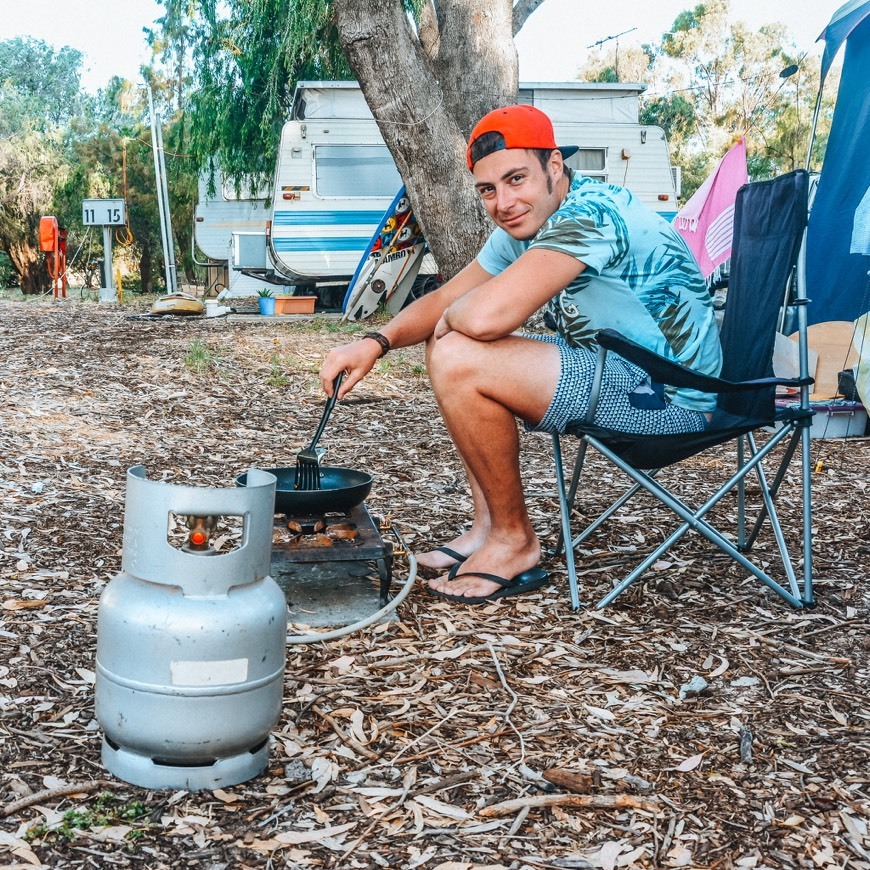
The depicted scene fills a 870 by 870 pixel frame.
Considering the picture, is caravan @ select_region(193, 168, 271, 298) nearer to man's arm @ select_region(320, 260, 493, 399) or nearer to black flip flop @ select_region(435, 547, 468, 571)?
man's arm @ select_region(320, 260, 493, 399)

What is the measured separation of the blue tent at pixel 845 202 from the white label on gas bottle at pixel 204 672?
4.93 metres

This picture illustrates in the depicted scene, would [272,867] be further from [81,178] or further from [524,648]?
[81,178]

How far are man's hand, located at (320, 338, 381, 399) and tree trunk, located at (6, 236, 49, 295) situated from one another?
53.7 feet

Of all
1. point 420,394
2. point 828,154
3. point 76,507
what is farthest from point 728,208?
point 76,507

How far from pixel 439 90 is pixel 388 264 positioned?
121 inches

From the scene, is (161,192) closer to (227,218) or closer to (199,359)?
(227,218)

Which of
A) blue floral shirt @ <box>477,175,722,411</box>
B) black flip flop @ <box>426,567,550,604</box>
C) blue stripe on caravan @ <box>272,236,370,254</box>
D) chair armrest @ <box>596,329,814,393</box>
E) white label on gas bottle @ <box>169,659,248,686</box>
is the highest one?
blue stripe on caravan @ <box>272,236,370,254</box>

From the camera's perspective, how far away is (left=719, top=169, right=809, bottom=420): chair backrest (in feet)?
8.76

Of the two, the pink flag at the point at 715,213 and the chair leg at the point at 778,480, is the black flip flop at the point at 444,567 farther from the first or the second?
the pink flag at the point at 715,213

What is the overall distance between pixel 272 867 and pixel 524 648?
982mm

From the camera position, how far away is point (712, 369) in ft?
9.04

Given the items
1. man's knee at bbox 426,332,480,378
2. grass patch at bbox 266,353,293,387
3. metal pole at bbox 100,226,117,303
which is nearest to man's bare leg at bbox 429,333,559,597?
man's knee at bbox 426,332,480,378

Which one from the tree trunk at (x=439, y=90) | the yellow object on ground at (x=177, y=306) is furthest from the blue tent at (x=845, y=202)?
the yellow object on ground at (x=177, y=306)

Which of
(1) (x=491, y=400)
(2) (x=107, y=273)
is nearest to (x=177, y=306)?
(2) (x=107, y=273)
